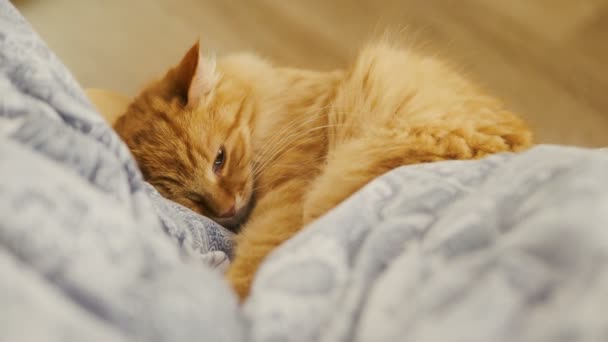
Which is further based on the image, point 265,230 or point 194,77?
point 194,77

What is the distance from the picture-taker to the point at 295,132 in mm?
1271

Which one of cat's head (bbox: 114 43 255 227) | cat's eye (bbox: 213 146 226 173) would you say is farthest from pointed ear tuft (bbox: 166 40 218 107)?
cat's eye (bbox: 213 146 226 173)

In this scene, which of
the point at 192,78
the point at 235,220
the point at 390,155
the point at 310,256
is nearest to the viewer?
the point at 310,256

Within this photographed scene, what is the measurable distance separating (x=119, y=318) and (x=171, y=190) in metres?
0.71

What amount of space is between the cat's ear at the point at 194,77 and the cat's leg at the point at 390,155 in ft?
1.33

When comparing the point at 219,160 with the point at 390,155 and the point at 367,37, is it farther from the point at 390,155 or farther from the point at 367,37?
the point at 367,37

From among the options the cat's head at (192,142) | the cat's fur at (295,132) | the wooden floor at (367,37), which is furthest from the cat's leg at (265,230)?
the wooden floor at (367,37)

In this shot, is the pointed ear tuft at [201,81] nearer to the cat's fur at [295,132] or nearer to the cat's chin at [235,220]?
the cat's fur at [295,132]

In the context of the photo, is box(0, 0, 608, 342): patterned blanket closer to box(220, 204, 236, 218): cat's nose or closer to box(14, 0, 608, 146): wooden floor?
box(220, 204, 236, 218): cat's nose

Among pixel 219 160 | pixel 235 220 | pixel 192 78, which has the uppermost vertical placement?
pixel 192 78

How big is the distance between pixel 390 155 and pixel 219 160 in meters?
0.47

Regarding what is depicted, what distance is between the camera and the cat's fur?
3.25 ft

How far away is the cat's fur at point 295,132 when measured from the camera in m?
0.99

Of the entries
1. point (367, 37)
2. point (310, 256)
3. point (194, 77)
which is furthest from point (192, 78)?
point (367, 37)
